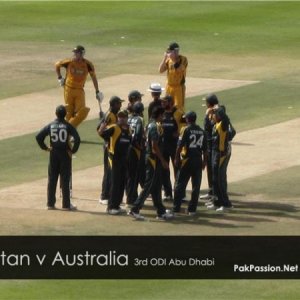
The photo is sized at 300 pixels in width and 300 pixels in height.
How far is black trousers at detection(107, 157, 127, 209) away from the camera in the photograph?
25.2 metres

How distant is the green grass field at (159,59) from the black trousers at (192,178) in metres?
0.92

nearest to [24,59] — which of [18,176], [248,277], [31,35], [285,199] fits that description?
[31,35]

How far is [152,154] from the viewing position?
24.8 meters

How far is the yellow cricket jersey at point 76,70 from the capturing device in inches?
1278

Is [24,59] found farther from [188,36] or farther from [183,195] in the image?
[183,195]

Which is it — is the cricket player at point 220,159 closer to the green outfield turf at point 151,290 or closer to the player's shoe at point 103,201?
the player's shoe at point 103,201

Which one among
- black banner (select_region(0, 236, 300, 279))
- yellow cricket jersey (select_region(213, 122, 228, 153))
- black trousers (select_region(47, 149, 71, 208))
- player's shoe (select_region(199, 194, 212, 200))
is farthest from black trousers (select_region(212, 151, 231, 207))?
black trousers (select_region(47, 149, 71, 208))

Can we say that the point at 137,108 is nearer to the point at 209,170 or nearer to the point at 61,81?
the point at 209,170

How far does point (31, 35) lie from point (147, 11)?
661cm

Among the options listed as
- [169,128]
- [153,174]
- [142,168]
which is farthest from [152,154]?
[169,128]

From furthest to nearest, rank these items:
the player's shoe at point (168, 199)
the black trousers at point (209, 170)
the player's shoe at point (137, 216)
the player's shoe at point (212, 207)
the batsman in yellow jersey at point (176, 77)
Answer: the batsman in yellow jersey at point (176, 77)
the player's shoe at point (168, 199)
the black trousers at point (209, 170)
the player's shoe at point (212, 207)
the player's shoe at point (137, 216)

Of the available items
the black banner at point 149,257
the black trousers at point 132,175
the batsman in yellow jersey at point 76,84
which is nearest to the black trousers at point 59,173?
Result: the black trousers at point 132,175

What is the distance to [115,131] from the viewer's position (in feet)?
82.6

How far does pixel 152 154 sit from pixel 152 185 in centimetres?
55
